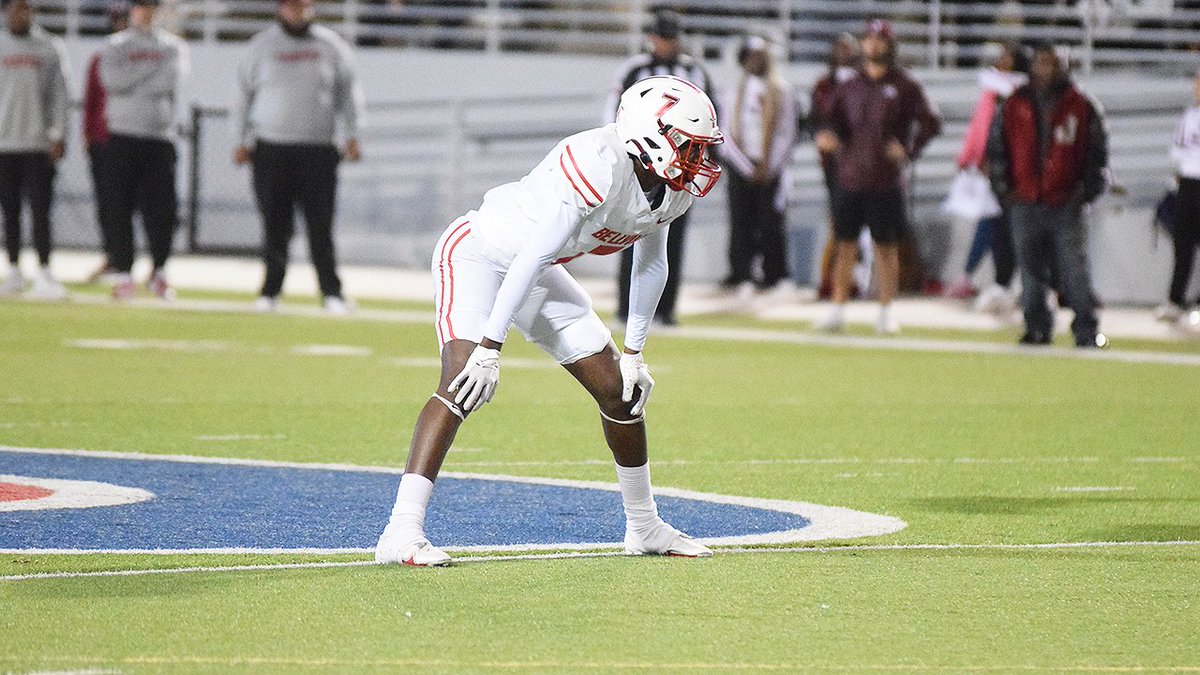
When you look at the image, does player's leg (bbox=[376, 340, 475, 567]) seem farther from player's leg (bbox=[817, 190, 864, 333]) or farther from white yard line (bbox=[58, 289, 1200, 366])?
player's leg (bbox=[817, 190, 864, 333])

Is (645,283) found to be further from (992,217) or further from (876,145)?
(992,217)

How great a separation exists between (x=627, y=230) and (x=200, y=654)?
203 centimetres

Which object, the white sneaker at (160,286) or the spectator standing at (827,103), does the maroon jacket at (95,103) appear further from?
the spectator standing at (827,103)

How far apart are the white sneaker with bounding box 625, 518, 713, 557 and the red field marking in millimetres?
2256

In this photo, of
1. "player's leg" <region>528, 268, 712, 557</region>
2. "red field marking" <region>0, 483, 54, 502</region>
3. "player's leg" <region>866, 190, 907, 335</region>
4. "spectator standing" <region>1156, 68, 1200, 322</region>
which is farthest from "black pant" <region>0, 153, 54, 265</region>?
"player's leg" <region>528, 268, 712, 557</region>

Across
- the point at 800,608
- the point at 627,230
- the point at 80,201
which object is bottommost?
the point at 80,201

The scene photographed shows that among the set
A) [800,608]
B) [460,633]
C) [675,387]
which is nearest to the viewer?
[460,633]

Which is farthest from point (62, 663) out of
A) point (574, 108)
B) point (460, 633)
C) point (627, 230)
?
point (574, 108)

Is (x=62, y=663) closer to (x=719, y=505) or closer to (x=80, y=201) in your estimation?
(x=719, y=505)

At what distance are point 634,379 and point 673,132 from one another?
2.39 feet

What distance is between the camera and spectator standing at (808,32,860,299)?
1617cm

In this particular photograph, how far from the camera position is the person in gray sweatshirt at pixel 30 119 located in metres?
17.0

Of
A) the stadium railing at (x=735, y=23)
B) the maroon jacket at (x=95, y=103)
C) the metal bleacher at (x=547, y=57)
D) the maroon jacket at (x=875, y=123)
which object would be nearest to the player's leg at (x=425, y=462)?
the maroon jacket at (x=875, y=123)

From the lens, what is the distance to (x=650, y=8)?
26.3 m
